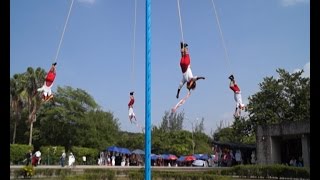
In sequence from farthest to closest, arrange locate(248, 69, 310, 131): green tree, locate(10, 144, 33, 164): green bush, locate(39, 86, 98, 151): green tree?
locate(39, 86, 98, 151): green tree, locate(248, 69, 310, 131): green tree, locate(10, 144, 33, 164): green bush

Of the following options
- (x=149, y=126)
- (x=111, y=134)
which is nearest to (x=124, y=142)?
(x=111, y=134)

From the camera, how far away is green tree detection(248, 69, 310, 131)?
49.2m

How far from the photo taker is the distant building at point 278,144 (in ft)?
119

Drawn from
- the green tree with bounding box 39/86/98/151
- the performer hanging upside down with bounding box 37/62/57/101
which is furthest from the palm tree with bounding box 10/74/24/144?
the performer hanging upside down with bounding box 37/62/57/101

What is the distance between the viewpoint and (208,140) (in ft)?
237

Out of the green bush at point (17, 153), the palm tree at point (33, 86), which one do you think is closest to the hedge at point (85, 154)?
the green bush at point (17, 153)

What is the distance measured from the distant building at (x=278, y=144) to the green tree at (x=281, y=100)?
10271 mm

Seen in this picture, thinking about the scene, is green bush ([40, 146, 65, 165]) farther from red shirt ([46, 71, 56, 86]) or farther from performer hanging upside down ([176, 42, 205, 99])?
performer hanging upside down ([176, 42, 205, 99])

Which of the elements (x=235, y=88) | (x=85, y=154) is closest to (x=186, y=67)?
(x=235, y=88)

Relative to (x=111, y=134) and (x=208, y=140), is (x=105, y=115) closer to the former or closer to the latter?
(x=111, y=134)

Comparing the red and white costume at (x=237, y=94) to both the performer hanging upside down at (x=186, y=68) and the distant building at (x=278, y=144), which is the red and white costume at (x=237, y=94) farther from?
the distant building at (x=278, y=144)

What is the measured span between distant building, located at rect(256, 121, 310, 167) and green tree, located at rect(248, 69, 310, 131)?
10271 millimetres

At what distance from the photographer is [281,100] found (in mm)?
50344
